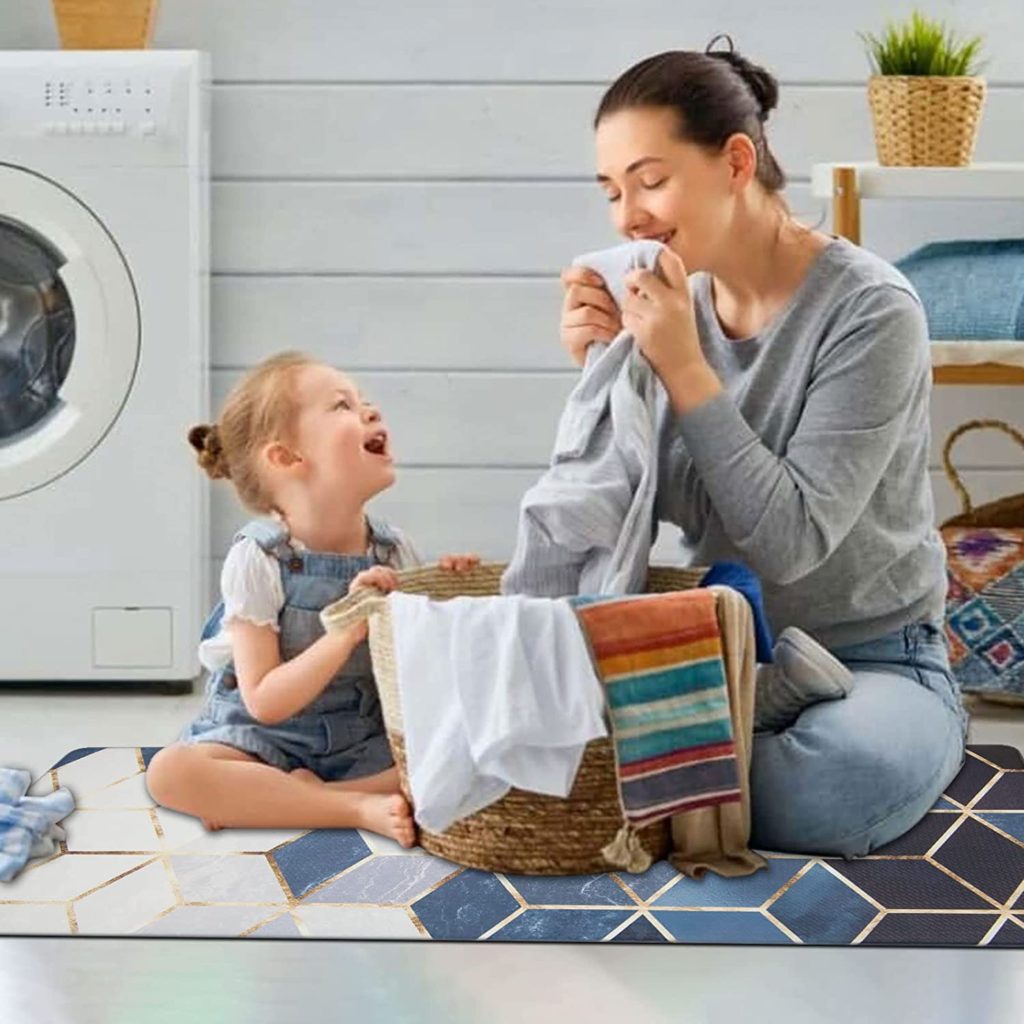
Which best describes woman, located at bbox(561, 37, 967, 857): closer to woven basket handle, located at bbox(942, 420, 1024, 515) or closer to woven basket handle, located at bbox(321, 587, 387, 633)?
woven basket handle, located at bbox(321, 587, 387, 633)

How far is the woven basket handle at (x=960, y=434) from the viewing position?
3.16 metres

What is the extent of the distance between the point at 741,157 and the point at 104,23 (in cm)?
144

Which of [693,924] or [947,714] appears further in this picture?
[947,714]

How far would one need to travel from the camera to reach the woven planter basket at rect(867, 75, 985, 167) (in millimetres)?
3018

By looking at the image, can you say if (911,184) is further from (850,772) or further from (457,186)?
(850,772)

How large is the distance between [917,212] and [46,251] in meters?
1.51

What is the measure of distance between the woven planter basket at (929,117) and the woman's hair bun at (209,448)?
4.23 feet

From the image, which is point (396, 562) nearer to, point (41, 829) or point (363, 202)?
point (41, 829)

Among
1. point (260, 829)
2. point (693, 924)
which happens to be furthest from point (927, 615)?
point (260, 829)

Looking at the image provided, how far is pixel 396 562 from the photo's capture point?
236 centimetres

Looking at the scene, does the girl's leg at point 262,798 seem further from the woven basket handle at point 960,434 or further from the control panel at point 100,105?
the woven basket handle at point 960,434

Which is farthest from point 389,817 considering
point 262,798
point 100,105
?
point 100,105

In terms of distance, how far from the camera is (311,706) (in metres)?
2.27

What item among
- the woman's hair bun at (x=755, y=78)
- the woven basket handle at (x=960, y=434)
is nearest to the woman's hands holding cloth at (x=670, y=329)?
the woman's hair bun at (x=755, y=78)
